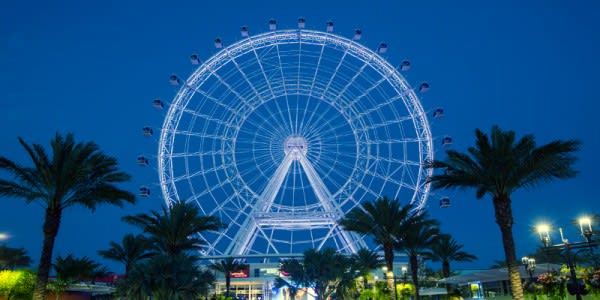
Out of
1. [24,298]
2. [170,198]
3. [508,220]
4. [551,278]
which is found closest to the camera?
[508,220]

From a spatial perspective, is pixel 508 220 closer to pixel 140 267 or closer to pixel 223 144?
pixel 140 267

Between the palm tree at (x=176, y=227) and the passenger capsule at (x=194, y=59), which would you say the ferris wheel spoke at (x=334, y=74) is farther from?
the palm tree at (x=176, y=227)

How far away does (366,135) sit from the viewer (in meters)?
42.5

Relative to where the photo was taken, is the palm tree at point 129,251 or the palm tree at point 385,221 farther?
the palm tree at point 129,251

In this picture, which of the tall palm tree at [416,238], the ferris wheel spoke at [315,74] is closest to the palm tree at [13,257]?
the ferris wheel spoke at [315,74]

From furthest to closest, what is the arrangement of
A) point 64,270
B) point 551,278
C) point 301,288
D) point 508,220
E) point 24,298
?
point 301,288, point 64,270, point 24,298, point 551,278, point 508,220

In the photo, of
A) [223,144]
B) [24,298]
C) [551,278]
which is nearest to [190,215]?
[24,298]

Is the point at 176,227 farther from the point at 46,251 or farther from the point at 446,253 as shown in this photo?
the point at 446,253

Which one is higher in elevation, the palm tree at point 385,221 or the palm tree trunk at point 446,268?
the palm tree at point 385,221

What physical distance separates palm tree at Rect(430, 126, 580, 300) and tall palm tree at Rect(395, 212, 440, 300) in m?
9.87

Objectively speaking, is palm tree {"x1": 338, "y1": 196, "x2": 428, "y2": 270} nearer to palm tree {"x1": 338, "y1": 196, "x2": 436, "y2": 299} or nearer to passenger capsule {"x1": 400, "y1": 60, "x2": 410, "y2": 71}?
palm tree {"x1": 338, "y1": 196, "x2": 436, "y2": 299}

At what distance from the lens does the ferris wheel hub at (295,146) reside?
42.2 meters

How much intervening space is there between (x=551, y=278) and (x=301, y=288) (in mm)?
23720

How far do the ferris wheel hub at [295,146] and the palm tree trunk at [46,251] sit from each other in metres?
24.4
